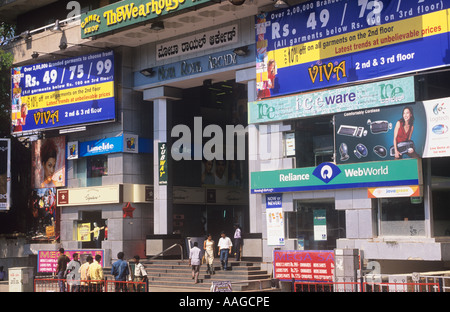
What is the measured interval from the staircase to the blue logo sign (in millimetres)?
4779

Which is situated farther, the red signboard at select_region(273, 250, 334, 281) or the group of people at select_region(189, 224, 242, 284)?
the group of people at select_region(189, 224, 242, 284)

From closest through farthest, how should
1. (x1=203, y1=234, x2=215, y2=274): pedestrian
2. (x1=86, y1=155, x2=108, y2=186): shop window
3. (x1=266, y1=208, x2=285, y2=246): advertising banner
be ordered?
(x1=203, y1=234, x2=215, y2=274): pedestrian
(x1=266, y1=208, x2=285, y2=246): advertising banner
(x1=86, y1=155, x2=108, y2=186): shop window

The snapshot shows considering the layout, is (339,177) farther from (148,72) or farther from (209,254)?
(148,72)

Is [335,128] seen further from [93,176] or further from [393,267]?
[93,176]

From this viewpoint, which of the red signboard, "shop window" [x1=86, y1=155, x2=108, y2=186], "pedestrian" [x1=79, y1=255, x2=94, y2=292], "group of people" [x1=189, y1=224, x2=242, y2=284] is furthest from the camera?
"shop window" [x1=86, y1=155, x2=108, y2=186]

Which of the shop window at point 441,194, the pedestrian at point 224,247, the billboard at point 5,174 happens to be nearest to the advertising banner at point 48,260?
the billboard at point 5,174

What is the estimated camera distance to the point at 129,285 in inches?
838

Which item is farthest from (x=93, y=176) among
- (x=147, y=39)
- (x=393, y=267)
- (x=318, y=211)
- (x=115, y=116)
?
(x=393, y=267)

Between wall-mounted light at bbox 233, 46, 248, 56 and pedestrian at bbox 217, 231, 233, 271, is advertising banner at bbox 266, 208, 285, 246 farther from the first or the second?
wall-mounted light at bbox 233, 46, 248, 56

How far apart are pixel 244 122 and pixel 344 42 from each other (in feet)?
43.5

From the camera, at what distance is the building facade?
1046 inches

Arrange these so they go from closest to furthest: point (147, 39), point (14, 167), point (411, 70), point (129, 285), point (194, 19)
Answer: point (129, 285), point (411, 70), point (194, 19), point (147, 39), point (14, 167)

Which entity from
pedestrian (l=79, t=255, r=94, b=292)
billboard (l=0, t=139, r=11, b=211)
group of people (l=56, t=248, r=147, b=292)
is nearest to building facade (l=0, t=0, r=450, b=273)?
billboard (l=0, t=139, r=11, b=211)
